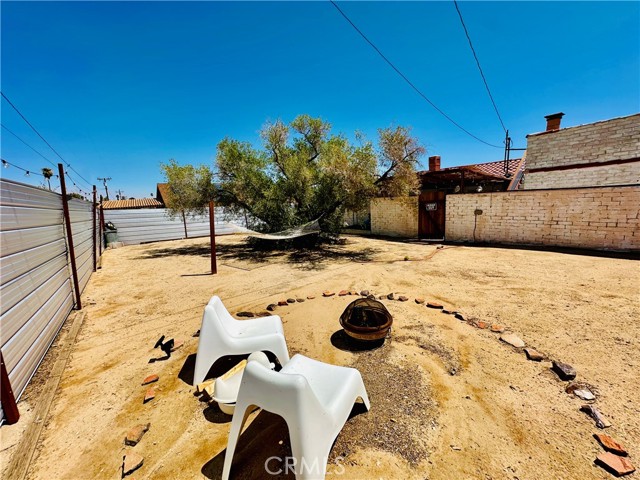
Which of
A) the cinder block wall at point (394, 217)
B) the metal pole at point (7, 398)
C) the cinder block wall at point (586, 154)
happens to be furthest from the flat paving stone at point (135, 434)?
the cinder block wall at point (586, 154)

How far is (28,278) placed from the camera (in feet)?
7.04

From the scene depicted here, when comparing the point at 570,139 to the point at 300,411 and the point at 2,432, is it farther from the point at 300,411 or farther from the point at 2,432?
the point at 2,432

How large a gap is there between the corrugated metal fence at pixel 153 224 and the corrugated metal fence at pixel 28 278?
245 inches

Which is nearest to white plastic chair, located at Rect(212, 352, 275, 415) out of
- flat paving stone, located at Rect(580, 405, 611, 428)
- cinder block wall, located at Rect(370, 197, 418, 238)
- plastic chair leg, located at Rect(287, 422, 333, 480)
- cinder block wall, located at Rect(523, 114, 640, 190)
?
plastic chair leg, located at Rect(287, 422, 333, 480)

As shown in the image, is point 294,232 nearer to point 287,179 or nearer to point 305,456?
point 287,179

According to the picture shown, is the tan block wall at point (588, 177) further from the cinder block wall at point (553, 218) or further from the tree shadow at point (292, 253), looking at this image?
the tree shadow at point (292, 253)

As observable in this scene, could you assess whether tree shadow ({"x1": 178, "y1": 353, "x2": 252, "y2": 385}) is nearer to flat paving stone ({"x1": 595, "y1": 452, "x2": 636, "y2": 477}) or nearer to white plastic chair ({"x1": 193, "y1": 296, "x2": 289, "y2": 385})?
white plastic chair ({"x1": 193, "y1": 296, "x2": 289, "y2": 385})

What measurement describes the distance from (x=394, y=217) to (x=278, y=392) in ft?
31.4

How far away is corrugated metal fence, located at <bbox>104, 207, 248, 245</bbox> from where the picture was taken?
10094 mm

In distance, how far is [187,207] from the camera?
793cm

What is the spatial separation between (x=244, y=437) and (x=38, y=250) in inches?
102

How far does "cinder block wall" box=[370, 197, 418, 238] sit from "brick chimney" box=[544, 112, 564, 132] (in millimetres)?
4498

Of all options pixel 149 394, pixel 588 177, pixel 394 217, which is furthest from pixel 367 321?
pixel 588 177

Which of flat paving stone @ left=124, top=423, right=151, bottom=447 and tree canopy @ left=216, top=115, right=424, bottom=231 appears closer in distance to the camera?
flat paving stone @ left=124, top=423, right=151, bottom=447
